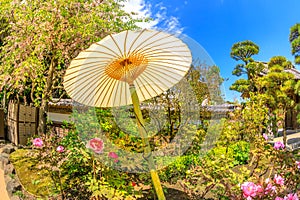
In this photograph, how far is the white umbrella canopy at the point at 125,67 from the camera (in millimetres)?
1965

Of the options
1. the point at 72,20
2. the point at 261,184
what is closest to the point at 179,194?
the point at 261,184

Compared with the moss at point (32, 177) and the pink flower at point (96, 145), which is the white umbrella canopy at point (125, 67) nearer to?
the pink flower at point (96, 145)

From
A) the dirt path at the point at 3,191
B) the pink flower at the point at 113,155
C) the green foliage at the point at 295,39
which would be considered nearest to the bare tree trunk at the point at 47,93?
the dirt path at the point at 3,191

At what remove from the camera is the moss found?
12.2 ft

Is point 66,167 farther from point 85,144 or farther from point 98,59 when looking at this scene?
point 98,59

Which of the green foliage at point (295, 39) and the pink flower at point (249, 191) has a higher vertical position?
the green foliage at point (295, 39)

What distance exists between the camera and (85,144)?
3.40 meters

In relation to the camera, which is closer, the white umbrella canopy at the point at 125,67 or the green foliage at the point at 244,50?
the white umbrella canopy at the point at 125,67

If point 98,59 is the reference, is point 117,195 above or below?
below

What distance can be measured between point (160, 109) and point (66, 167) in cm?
166

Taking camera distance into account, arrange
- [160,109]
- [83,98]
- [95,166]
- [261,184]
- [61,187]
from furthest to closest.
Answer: [160,109]
[61,187]
[95,166]
[83,98]
[261,184]

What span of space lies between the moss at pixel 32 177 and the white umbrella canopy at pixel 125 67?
178cm

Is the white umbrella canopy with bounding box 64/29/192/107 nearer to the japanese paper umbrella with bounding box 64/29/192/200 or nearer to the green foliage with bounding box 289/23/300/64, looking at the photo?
the japanese paper umbrella with bounding box 64/29/192/200

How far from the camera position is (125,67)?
2145mm
